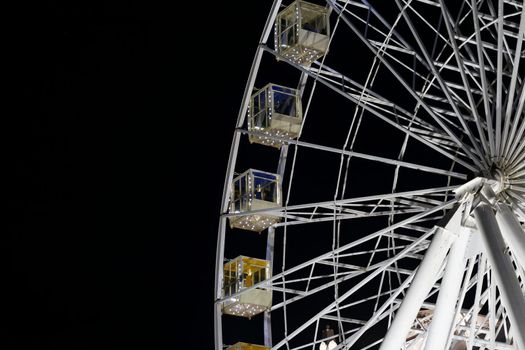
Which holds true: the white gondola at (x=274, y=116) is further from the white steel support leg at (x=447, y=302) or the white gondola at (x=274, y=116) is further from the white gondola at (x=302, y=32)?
the white steel support leg at (x=447, y=302)

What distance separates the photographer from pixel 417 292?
45.6 ft

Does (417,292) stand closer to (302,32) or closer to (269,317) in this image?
(269,317)

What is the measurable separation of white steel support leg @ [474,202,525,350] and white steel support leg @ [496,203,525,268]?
4.6 inches

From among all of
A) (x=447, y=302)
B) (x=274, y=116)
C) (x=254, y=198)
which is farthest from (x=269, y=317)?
(x=447, y=302)

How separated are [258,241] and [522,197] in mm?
22985

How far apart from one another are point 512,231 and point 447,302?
4.37ft

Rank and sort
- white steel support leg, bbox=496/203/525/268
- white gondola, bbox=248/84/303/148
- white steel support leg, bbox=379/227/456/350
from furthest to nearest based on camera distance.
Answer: white gondola, bbox=248/84/303/148
white steel support leg, bbox=379/227/456/350
white steel support leg, bbox=496/203/525/268

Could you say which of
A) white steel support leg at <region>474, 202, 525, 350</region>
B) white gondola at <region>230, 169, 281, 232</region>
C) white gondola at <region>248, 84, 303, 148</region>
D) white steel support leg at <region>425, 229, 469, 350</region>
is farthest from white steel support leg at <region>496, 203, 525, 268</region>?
white gondola at <region>248, 84, 303, 148</region>

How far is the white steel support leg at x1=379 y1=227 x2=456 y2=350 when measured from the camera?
45.2 feet

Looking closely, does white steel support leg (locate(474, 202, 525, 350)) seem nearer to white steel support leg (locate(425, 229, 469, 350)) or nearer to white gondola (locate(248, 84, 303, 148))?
white steel support leg (locate(425, 229, 469, 350))

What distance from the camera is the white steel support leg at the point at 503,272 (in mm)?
12156

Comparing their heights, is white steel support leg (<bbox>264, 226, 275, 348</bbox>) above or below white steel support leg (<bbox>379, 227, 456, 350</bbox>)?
below

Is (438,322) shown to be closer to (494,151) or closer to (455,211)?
(455,211)

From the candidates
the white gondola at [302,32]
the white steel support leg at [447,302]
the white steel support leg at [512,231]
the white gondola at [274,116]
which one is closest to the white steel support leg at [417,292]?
the white steel support leg at [447,302]
